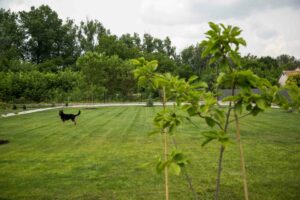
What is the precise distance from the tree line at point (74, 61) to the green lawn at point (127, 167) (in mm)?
9979

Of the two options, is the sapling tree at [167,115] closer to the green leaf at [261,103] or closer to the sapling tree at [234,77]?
the sapling tree at [234,77]

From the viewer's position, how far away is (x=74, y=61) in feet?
200

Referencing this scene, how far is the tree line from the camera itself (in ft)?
101

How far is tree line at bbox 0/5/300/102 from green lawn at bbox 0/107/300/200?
32.7 ft

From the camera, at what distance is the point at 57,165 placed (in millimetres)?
7461

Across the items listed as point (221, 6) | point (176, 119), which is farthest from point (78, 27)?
point (176, 119)

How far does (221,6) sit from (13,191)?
14501 mm

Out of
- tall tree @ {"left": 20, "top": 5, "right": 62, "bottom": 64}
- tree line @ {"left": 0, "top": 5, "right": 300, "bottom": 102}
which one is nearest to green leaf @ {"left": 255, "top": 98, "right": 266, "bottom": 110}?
tree line @ {"left": 0, "top": 5, "right": 300, "bottom": 102}

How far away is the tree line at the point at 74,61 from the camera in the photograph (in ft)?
101

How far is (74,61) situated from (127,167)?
187 ft

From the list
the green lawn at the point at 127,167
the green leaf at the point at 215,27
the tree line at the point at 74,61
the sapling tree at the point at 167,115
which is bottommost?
the green lawn at the point at 127,167

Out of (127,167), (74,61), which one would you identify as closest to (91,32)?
(74,61)

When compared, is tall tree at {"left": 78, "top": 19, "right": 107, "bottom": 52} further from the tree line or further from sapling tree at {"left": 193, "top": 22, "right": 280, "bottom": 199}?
sapling tree at {"left": 193, "top": 22, "right": 280, "bottom": 199}

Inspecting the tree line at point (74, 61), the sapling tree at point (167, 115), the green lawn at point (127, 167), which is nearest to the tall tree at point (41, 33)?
the tree line at point (74, 61)
